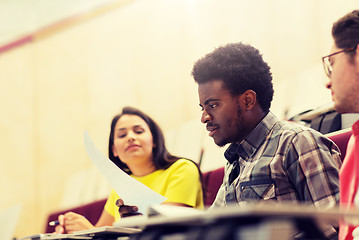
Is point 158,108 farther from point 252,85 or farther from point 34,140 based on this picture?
point 252,85

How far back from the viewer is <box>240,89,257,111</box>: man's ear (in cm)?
75

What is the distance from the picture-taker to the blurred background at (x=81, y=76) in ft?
6.45

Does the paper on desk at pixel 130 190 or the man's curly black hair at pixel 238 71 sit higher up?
the man's curly black hair at pixel 238 71

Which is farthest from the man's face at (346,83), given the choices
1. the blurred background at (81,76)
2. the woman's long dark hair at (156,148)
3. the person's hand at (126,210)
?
the blurred background at (81,76)

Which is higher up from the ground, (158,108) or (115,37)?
(115,37)

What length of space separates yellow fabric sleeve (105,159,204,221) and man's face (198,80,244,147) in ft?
0.97

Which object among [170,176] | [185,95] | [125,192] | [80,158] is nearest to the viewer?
[125,192]

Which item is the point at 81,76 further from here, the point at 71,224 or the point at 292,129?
the point at 292,129

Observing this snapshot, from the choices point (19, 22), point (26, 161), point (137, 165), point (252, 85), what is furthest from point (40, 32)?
point (252, 85)

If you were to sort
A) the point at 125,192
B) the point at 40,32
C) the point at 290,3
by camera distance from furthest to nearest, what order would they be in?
1. the point at 40,32
2. the point at 290,3
3. the point at 125,192

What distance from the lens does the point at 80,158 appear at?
7.29 ft

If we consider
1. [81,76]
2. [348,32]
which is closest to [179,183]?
[348,32]

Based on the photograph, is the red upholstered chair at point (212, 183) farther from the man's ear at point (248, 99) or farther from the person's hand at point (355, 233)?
the person's hand at point (355, 233)

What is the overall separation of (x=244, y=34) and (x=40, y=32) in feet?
3.65
